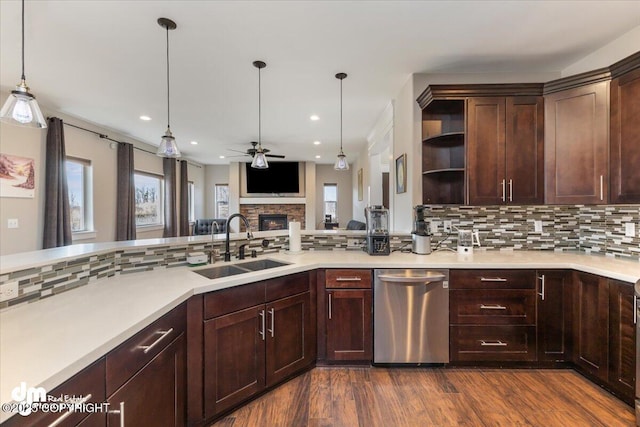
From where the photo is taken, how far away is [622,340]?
6.02 feet

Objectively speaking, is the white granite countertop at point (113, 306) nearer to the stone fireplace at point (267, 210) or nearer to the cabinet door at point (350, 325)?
the cabinet door at point (350, 325)

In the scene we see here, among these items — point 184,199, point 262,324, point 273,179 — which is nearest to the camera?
point 262,324

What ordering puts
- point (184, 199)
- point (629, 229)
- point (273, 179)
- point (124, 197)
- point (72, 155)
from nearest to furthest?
point (629, 229)
point (72, 155)
point (124, 197)
point (184, 199)
point (273, 179)

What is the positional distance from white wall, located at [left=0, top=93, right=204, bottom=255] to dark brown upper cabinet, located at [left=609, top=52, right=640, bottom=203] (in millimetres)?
6294

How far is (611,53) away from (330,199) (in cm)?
711

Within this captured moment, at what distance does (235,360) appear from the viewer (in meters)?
1.79

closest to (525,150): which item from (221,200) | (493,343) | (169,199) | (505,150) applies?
(505,150)

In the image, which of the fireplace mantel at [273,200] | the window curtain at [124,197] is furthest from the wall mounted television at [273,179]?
the window curtain at [124,197]

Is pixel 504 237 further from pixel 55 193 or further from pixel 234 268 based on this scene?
pixel 55 193

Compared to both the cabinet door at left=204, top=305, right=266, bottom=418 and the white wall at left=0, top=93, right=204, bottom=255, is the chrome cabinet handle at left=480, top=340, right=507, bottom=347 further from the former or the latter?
the white wall at left=0, top=93, right=204, bottom=255

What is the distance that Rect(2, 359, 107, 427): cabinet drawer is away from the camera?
0.71 metres

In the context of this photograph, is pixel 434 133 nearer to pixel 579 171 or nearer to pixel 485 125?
pixel 485 125

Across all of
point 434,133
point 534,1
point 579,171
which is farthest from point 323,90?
point 579,171

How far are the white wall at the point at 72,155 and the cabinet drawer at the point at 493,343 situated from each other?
17.0 ft
